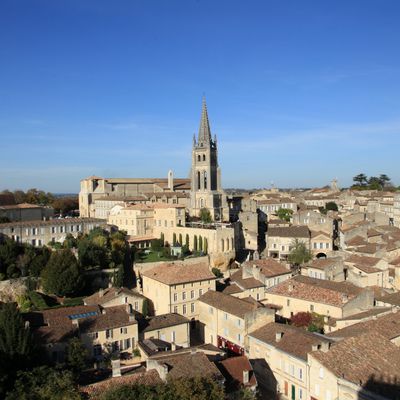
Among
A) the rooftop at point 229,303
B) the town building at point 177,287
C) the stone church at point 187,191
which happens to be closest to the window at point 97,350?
the town building at point 177,287

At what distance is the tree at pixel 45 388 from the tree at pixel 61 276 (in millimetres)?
14347

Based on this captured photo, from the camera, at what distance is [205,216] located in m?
64.6

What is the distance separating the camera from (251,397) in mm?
22156

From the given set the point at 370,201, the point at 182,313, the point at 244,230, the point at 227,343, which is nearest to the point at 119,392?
the point at 227,343

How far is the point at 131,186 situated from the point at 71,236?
3346 cm

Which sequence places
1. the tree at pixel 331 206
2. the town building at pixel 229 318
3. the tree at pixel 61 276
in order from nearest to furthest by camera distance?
the town building at pixel 229 318, the tree at pixel 61 276, the tree at pixel 331 206

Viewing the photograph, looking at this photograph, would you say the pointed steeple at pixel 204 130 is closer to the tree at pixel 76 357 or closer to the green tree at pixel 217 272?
the green tree at pixel 217 272

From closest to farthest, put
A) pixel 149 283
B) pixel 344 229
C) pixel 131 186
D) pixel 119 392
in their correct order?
pixel 119 392
pixel 149 283
pixel 344 229
pixel 131 186

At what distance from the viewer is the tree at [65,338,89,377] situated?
26097mm

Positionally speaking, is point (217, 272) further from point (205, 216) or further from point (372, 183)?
point (372, 183)

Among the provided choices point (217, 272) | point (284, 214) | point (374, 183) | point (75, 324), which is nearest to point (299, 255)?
point (217, 272)

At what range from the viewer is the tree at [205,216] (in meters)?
63.4

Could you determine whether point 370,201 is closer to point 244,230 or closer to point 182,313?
point 244,230

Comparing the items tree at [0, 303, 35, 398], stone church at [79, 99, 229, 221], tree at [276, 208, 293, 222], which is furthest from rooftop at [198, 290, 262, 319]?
tree at [276, 208, 293, 222]
